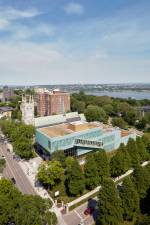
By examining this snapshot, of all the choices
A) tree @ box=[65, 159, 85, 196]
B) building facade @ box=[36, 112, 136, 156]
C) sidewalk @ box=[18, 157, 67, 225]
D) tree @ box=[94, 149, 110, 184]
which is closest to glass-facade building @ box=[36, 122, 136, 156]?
building facade @ box=[36, 112, 136, 156]

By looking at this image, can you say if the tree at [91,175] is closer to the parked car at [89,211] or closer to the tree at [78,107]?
the parked car at [89,211]

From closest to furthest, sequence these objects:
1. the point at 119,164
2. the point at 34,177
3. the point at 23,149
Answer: the point at 119,164, the point at 34,177, the point at 23,149

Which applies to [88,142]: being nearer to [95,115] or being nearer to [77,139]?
[77,139]

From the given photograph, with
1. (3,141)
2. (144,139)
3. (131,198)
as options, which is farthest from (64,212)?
(3,141)

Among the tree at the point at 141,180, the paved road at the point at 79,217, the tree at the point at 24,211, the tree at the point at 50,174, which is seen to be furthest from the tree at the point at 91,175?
the tree at the point at 24,211

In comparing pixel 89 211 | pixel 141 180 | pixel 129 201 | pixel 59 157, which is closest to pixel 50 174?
pixel 59 157

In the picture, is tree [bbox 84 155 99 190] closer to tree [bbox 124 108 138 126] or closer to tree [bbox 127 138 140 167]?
tree [bbox 127 138 140 167]
